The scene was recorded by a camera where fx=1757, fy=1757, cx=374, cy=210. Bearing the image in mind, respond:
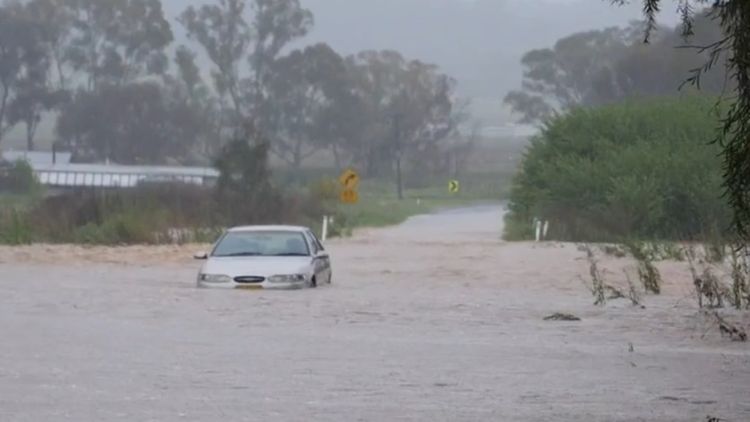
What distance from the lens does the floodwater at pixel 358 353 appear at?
1488 cm

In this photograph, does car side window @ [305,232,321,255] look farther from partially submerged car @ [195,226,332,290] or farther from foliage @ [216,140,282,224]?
foliage @ [216,140,282,224]

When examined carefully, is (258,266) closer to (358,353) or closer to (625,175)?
(358,353)

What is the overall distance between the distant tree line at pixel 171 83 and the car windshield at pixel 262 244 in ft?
239

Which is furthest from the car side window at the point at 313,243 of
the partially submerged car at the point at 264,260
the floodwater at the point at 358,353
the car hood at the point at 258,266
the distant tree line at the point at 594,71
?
the distant tree line at the point at 594,71

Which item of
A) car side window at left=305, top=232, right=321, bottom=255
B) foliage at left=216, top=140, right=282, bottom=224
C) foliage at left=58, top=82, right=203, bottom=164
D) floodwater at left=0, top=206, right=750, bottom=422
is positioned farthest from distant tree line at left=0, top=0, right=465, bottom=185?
car side window at left=305, top=232, right=321, bottom=255

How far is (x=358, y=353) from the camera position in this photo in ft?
64.6

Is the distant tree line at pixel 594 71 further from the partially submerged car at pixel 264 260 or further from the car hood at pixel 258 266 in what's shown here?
the car hood at pixel 258 266

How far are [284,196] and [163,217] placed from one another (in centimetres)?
1213

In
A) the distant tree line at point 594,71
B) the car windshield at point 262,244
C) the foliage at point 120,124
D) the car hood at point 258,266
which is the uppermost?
the distant tree line at point 594,71

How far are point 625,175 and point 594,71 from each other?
5353cm

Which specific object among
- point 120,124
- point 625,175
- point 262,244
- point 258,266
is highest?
point 120,124

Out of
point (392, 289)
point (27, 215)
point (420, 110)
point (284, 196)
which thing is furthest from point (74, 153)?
point (392, 289)

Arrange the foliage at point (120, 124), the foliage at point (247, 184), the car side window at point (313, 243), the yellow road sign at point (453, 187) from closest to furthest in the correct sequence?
the car side window at point (313, 243) → the foliage at point (247, 184) → the foliage at point (120, 124) → the yellow road sign at point (453, 187)

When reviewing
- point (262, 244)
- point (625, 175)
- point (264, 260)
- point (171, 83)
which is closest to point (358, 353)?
point (264, 260)
